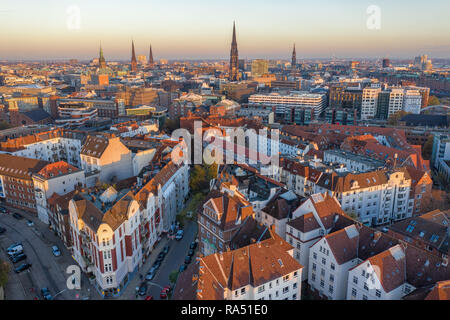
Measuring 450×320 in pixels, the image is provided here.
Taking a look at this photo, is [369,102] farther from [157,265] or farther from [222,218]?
[157,265]

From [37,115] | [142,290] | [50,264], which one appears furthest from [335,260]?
[37,115]

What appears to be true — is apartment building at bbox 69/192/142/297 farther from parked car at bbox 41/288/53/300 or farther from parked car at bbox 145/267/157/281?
parked car at bbox 41/288/53/300

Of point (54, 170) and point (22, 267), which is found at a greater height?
point (54, 170)

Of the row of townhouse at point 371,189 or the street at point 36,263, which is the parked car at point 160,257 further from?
the row of townhouse at point 371,189

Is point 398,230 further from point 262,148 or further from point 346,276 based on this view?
point 262,148

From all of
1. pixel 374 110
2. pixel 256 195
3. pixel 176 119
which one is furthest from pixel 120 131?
pixel 374 110
